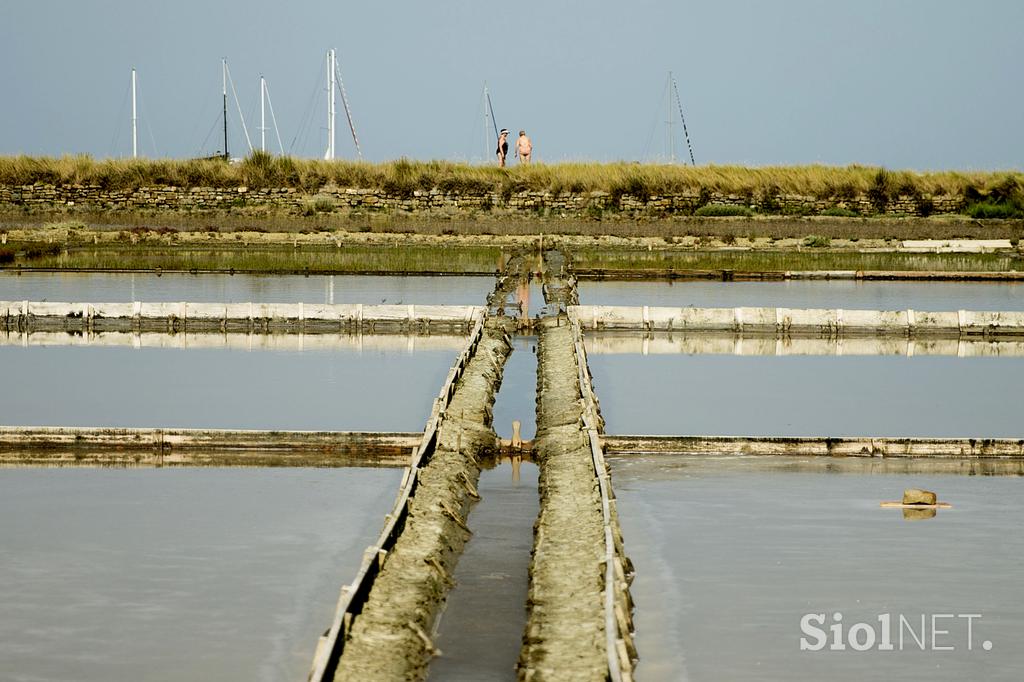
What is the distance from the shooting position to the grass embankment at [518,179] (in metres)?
27.6

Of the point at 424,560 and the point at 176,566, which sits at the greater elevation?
the point at 424,560

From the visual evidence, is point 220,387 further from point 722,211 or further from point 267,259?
point 722,211

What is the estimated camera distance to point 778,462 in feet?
27.4

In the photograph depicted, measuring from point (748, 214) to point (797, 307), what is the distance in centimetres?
1091

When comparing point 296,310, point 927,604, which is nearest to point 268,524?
point 927,604

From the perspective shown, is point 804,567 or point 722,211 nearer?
point 804,567

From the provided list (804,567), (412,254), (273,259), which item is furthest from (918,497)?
(412,254)

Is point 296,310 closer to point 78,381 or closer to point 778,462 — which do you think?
point 78,381

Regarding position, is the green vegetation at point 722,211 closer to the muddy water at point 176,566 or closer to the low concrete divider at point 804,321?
the low concrete divider at point 804,321

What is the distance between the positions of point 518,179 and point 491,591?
22.2 meters

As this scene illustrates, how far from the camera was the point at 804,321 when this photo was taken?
1407cm

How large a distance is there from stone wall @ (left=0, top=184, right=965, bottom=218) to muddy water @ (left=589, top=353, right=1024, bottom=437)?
1446 centimetres

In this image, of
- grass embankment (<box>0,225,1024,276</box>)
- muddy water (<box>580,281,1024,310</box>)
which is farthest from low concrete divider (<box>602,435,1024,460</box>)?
grass embankment (<box>0,225,1024,276</box>)

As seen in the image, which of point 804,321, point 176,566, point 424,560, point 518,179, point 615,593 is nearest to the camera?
point 615,593
